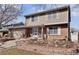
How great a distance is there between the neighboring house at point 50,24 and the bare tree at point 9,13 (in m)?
0.17

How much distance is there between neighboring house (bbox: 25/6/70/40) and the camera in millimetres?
3617

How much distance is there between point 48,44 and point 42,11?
533mm

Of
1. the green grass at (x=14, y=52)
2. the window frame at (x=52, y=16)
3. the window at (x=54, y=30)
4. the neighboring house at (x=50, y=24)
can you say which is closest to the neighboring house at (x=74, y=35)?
the neighboring house at (x=50, y=24)

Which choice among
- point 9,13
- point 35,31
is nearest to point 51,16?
point 35,31

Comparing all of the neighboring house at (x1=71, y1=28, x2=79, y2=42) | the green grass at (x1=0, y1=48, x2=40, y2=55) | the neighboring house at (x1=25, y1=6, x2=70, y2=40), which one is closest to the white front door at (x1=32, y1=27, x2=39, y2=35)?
the neighboring house at (x1=25, y1=6, x2=70, y2=40)

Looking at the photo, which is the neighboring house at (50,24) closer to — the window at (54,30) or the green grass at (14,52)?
the window at (54,30)

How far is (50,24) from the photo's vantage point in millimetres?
3658

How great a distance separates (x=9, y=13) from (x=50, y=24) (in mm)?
680

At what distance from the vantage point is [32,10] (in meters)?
3.67

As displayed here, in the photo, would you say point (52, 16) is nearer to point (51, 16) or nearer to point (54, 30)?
point (51, 16)

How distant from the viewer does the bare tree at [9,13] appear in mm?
3662
